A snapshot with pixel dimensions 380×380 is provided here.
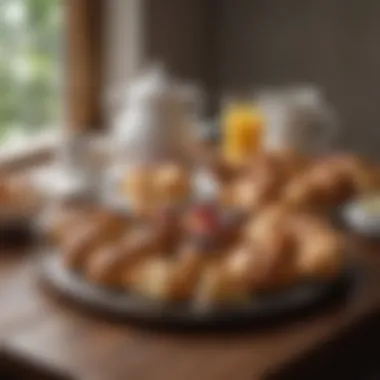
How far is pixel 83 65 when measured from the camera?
8.25ft

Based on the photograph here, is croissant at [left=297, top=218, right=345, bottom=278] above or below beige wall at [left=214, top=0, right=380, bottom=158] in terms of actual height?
below

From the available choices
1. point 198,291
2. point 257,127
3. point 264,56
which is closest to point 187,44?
point 264,56

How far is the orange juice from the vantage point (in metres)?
1.99

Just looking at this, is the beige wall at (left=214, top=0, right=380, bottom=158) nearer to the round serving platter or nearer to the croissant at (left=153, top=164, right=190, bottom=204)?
the croissant at (left=153, top=164, right=190, bottom=204)

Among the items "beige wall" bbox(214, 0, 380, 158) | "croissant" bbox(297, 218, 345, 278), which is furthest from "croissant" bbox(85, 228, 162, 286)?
"beige wall" bbox(214, 0, 380, 158)

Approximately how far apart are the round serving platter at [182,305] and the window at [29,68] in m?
1.00

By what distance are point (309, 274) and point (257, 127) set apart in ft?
2.05

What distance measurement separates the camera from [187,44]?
8.96 ft

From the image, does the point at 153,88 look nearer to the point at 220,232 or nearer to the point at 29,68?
the point at 220,232

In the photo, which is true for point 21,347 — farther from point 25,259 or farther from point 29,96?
point 29,96

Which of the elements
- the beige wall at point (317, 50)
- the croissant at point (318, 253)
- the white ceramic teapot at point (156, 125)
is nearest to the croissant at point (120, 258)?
the croissant at point (318, 253)

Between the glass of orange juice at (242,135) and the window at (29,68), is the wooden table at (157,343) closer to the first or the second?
the glass of orange juice at (242,135)

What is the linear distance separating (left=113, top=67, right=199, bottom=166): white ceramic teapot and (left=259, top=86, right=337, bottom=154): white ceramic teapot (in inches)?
7.4

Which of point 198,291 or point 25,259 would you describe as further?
point 25,259
